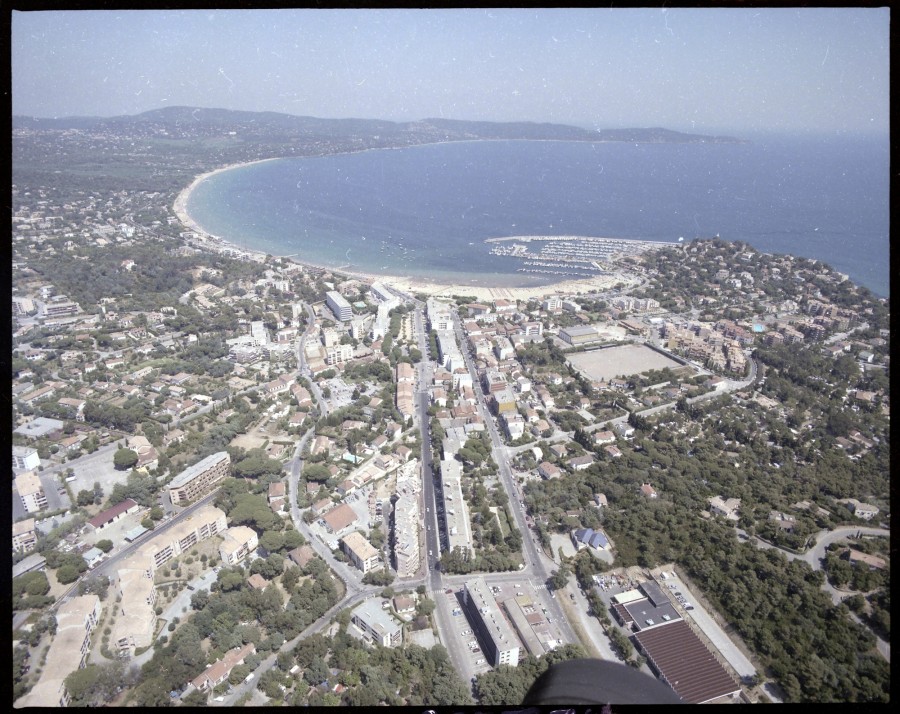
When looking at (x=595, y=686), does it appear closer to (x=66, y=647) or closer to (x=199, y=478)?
(x=66, y=647)

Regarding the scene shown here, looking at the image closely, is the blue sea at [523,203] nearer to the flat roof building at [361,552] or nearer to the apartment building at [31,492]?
the apartment building at [31,492]

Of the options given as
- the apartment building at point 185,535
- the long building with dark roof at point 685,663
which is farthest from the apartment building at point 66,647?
the long building with dark roof at point 685,663

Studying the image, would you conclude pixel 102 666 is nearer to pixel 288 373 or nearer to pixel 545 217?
pixel 288 373

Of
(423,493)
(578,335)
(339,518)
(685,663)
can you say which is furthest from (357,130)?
(685,663)

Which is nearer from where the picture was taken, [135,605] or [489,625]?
[489,625]

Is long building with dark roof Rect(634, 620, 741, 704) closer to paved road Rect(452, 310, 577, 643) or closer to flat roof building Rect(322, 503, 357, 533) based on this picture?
paved road Rect(452, 310, 577, 643)

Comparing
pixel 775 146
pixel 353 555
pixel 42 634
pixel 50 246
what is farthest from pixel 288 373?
pixel 775 146
